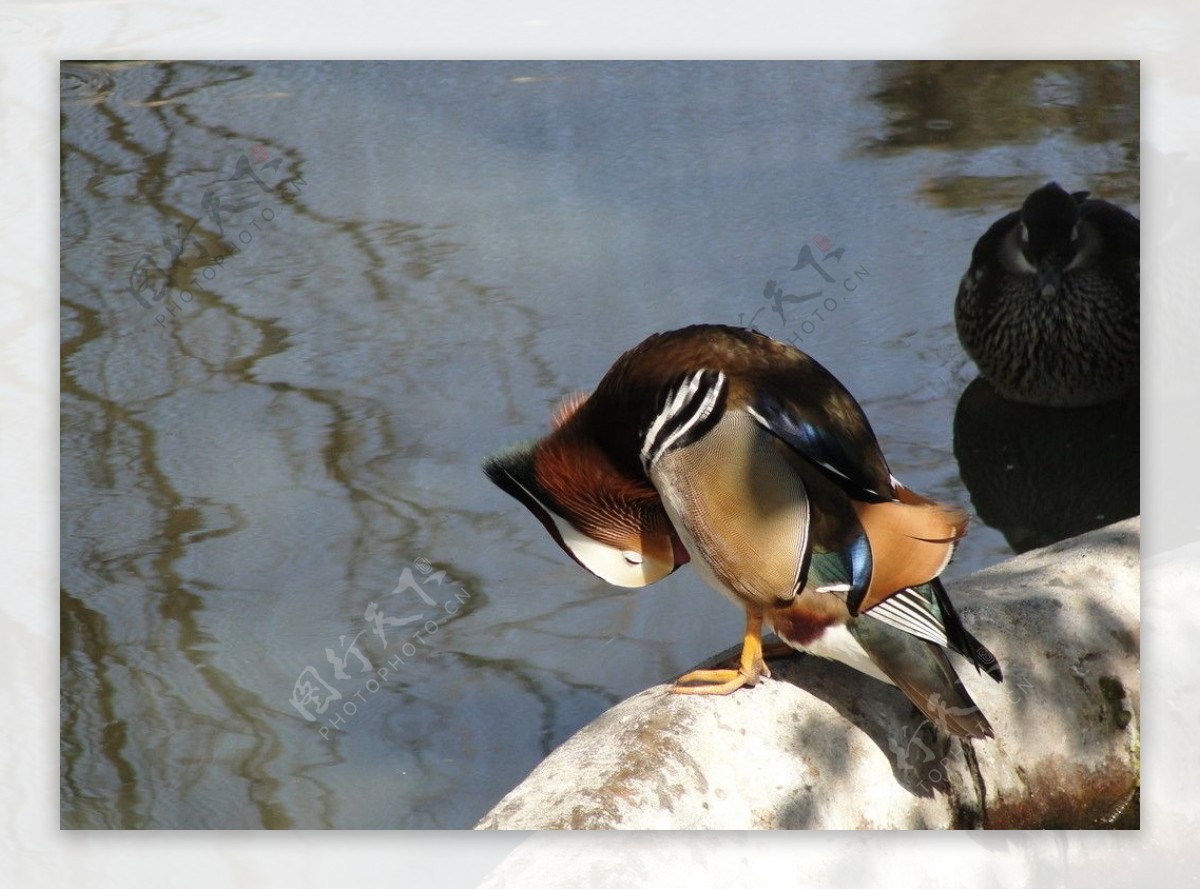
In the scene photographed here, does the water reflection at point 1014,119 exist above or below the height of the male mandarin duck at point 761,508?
above

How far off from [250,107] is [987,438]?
1.05 m

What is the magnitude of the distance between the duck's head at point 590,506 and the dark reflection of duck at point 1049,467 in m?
0.41

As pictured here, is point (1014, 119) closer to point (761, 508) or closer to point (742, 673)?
point (761, 508)

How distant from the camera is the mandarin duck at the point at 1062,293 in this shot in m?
1.96

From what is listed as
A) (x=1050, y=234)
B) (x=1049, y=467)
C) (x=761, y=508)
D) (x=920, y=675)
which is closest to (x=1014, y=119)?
(x=1050, y=234)

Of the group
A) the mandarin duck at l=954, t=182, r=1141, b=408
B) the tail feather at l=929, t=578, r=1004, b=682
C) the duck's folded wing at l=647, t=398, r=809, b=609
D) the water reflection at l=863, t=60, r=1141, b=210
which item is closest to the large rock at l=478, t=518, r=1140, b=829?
the tail feather at l=929, t=578, r=1004, b=682

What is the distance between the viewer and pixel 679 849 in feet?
6.06

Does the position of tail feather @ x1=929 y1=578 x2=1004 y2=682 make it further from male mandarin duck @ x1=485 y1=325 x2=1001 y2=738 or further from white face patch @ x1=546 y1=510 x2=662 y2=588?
white face patch @ x1=546 y1=510 x2=662 y2=588

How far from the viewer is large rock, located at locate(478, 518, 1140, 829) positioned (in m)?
1.69

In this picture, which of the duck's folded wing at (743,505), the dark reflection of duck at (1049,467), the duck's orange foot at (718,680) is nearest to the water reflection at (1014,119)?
the dark reflection of duck at (1049,467)

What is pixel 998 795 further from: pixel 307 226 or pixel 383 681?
pixel 307 226

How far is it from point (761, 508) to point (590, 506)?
0.23 metres

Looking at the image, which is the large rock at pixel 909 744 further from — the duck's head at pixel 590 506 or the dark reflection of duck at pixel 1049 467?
the duck's head at pixel 590 506

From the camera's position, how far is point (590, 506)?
192 centimetres
